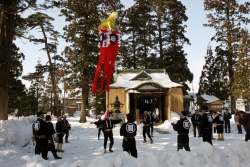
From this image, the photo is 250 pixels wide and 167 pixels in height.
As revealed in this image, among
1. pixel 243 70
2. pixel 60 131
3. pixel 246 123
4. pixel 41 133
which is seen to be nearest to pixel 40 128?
pixel 41 133

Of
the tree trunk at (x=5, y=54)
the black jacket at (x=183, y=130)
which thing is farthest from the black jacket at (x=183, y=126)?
the tree trunk at (x=5, y=54)

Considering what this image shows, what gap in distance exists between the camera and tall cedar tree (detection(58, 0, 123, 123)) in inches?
977

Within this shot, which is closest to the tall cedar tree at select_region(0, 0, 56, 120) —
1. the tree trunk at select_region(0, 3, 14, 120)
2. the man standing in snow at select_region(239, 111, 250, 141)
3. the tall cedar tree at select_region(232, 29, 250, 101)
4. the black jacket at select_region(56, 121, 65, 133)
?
the tree trunk at select_region(0, 3, 14, 120)

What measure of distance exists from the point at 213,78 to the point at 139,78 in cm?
1515

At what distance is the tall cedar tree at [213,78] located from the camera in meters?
36.1

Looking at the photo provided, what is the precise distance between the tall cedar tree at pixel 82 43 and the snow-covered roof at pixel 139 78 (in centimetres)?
304

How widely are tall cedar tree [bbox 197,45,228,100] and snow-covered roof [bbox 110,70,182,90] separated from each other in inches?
478

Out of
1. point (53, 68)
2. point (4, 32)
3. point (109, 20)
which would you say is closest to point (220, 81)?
point (109, 20)

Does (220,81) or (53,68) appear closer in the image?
(53,68)

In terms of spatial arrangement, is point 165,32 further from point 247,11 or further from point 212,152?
point 212,152

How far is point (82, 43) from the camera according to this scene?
2523 cm

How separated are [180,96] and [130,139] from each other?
1787cm

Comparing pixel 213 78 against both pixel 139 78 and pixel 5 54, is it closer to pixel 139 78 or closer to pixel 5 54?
pixel 139 78

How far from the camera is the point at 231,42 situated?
91.7 ft
